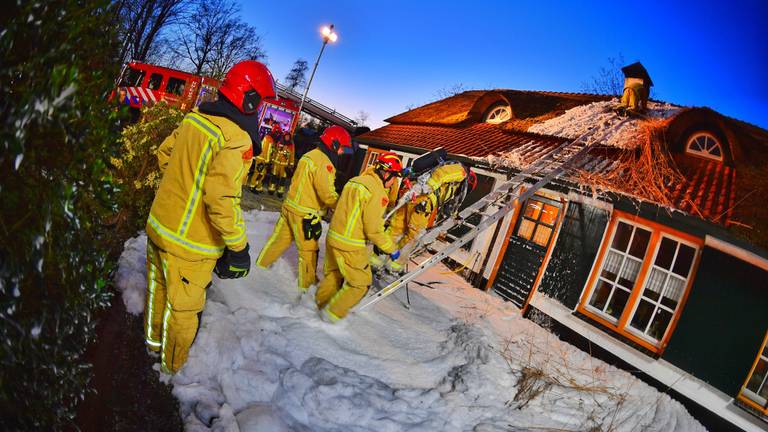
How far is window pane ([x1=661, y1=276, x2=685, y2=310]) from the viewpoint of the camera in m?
5.45

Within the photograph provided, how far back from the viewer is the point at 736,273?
4.85m

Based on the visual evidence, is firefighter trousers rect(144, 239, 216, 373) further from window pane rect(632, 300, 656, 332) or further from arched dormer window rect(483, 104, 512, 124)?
arched dormer window rect(483, 104, 512, 124)

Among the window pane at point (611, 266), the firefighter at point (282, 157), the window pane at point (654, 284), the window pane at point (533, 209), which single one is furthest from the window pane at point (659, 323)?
the firefighter at point (282, 157)

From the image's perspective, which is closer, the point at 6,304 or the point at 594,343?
the point at 6,304

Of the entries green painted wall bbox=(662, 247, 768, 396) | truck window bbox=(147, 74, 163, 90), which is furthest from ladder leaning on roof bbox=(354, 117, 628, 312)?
truck window bbox=(147, 74, 163, 90)

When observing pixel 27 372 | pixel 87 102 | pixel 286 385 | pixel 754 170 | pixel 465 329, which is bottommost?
pixel 286 385

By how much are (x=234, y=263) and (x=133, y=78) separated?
62.6 feet

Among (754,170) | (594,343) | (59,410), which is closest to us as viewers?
(59,410)

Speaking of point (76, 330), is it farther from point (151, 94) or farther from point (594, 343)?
point (151, 94)

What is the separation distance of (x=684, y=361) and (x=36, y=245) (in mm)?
7183

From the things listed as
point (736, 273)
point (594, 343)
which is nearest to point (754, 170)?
point (736, 273)

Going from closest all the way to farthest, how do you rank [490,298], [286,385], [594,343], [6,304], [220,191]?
1. [6,304]
2. [220,191]
3. [286,385]
4. [594,343]
5. [490,298]

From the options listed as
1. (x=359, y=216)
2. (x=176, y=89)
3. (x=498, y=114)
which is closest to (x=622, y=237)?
(x=359, y=216)

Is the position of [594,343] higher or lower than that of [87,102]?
lower
